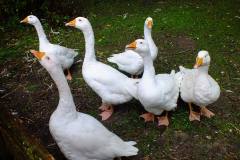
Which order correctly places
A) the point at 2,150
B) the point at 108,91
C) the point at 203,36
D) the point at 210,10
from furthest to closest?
the point at 210,10
the point at 203,36
the point at 108,91
the point at 2,150

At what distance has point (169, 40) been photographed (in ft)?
22.5

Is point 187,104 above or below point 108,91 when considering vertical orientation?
below

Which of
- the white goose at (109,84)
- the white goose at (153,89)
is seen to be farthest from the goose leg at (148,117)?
the white goose at (109,84)

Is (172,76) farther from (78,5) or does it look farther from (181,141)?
(78,5)

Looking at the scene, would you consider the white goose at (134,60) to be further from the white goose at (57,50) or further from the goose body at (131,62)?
the white goose at (57,50)

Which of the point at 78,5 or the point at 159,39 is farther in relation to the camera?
the point at 78,5

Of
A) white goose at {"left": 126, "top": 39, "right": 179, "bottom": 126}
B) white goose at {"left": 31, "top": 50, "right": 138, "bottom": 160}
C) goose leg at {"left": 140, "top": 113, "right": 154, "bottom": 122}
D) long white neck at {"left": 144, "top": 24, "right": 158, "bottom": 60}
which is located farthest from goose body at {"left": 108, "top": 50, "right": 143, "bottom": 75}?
white goose at {"left": 31, "top": 50, "right": 138, "bottom": 160}

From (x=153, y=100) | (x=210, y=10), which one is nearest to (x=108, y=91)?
(x=153, y=100)

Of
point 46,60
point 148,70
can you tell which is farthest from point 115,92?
point 46,60

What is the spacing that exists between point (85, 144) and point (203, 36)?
3.98 m

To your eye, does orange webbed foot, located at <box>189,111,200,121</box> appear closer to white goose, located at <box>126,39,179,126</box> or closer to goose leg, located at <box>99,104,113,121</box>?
white goose, located at <box>126,39,179,126</box>

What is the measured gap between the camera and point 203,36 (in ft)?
22.7

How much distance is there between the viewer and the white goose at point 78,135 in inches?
148

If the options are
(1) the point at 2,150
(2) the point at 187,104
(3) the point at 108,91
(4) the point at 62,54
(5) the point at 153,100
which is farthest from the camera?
(4) the point at 62,54
